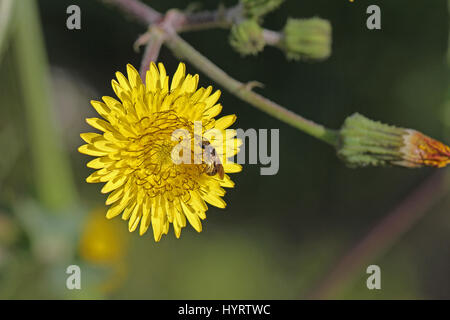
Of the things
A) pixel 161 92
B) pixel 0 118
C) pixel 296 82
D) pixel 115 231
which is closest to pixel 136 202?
pixel 161 92

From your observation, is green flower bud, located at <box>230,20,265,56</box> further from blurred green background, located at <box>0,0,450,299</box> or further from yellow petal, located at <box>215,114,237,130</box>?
blurred green background, located at <box>0,0,450,299</box>

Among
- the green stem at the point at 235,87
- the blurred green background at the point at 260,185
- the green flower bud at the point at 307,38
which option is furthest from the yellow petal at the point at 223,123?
the blurred green background at the point at 260,185

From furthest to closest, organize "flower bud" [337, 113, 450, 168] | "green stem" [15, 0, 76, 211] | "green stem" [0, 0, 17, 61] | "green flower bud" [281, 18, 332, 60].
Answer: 1. "green stem" [15, 0, 76, 211]
2. "green stem" [0, 0, 17, 61]
3. "green flower bud" [281, 18, 332, 60]
4. "flower bud" [337, 113, 450, 168]

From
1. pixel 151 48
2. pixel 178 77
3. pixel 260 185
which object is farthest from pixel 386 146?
pixel 260 185

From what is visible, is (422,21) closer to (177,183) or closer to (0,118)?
(177,183)

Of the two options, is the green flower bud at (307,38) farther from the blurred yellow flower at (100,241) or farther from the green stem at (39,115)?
the blurred yellow flower at (100,241)

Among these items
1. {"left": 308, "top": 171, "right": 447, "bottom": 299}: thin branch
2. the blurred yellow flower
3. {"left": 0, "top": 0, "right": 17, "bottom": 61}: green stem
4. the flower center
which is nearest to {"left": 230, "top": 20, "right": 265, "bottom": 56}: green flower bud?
the flower center
